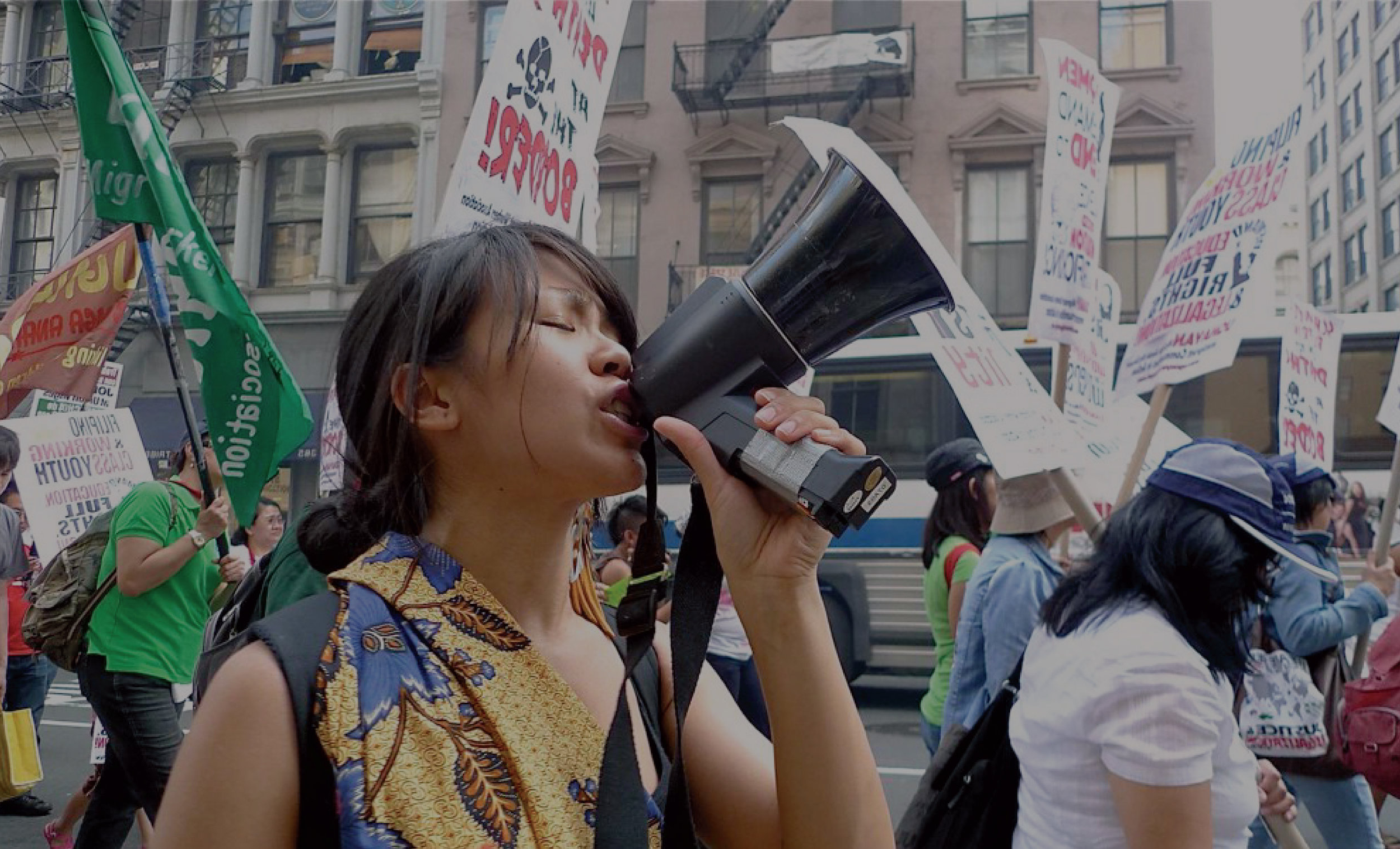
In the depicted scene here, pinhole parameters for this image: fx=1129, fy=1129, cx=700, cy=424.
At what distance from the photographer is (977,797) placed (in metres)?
2.45

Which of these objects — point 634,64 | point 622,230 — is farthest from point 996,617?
point 634,64

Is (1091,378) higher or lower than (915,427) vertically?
lower

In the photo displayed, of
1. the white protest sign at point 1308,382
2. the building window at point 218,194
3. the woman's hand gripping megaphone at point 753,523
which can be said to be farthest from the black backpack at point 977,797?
the building window at point 218,194

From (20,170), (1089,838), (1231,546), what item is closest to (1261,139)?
(1231,546)

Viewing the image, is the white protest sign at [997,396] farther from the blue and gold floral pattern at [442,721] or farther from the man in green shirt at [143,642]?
the man in green shirt at [143,642]

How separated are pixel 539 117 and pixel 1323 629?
296cm

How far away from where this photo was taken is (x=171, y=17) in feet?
65.8

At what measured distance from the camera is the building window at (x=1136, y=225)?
16.4 meters

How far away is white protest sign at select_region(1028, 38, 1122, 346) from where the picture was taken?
13.1 ft

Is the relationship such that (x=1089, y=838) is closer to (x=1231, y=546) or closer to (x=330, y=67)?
(x=1231, y=546)

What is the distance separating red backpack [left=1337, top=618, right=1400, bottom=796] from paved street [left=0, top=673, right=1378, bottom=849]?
79.4 inches

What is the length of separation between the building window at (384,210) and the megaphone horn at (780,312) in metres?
18.9

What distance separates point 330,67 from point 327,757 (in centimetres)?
2090

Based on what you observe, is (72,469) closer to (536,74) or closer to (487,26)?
(536,74)
